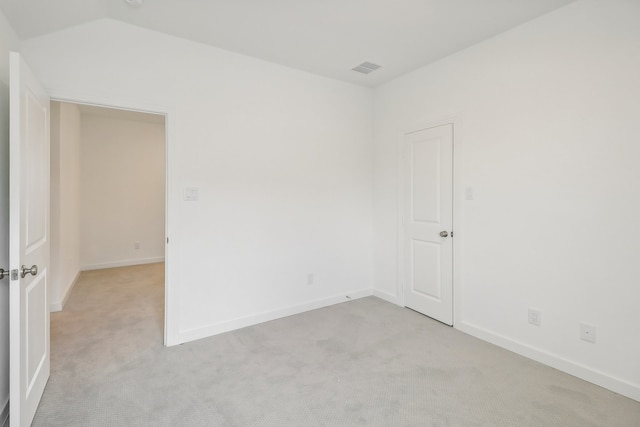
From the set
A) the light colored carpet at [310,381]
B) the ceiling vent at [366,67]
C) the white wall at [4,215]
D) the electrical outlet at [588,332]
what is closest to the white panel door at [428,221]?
the light colored carpet at [310,381]

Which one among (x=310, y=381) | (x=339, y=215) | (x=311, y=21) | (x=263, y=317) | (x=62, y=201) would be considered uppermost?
(x=311, y=21)

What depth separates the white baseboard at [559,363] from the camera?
6.95 feet

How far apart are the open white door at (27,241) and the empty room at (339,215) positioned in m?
0.01

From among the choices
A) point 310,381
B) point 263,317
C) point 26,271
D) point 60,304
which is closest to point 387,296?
point 263,317

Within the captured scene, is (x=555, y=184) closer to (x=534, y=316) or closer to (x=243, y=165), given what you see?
(x=534, y=316)

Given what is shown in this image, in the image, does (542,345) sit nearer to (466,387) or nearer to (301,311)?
(466,387)

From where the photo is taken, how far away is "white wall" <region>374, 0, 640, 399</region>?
6.97 feet

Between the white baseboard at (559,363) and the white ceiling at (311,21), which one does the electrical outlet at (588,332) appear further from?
the white ceiling at (311,21)

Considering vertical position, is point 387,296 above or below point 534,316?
below

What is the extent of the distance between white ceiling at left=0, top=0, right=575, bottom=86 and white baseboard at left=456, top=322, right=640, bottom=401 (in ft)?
8.57

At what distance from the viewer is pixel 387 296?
397 cm

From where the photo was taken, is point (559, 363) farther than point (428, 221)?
No

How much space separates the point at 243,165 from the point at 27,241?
68.8 inches

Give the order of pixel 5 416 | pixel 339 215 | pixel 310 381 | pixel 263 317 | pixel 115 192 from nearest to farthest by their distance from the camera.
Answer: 1. pixel 5 416
2. pixel 310 381
3. pixel 263 317
4. pixel 339 215
5. pixel 115 192
